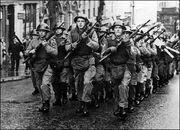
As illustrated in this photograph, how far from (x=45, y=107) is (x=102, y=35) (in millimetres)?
3169

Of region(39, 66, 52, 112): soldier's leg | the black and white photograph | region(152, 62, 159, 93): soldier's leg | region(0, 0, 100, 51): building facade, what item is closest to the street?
the black and white photograph

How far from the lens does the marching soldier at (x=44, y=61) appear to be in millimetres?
11938

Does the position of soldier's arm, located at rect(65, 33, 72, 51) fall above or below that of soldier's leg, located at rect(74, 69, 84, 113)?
above

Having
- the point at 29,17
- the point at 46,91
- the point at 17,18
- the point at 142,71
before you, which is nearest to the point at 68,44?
the point at 46,91

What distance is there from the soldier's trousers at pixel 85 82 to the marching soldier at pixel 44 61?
0.64m

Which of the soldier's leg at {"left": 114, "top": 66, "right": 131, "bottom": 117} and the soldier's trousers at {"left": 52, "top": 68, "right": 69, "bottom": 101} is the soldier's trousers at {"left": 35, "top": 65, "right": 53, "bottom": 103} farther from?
the soldier's leg at {"left": 114, "top": 66, "right": 131, "bottom": 117}

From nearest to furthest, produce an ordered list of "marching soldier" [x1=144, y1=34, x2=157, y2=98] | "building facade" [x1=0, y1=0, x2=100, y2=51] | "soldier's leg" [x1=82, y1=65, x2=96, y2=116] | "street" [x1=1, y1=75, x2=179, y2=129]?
"street" [x1=1, y1=75, x2=179, y2=129], "soldier's leg" [x1=82, y1=65, x2=96, y2=116], "marching soldier" [x1=144, y1=34, x2=157, y2=98], "building facade" [x1=0, y1=0, x2=100, y2=51]

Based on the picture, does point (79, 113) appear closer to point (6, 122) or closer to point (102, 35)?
point (6, 122)

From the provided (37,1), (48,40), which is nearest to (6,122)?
(48,40)

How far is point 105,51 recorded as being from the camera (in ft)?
36.9

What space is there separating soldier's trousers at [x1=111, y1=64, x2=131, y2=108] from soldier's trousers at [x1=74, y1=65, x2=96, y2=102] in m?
0.57

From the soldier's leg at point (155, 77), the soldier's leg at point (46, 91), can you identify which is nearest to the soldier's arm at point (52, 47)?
the soldier's leg at point (46, 91)

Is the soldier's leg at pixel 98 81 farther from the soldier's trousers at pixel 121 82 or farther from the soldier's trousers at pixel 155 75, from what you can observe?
the soldier's trousers at pixel 155 75

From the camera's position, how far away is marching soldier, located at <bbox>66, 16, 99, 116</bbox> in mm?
11555
